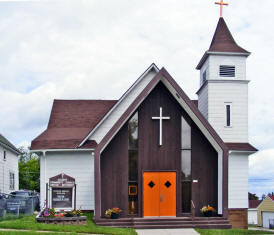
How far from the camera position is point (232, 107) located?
27141 mm

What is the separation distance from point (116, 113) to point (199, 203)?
706 cm

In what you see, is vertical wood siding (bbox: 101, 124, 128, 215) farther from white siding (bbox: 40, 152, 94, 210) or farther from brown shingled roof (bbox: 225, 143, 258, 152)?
brown shingled roof (bbox: 225, 143, 258, 152)

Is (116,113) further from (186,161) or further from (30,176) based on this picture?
(30,176)

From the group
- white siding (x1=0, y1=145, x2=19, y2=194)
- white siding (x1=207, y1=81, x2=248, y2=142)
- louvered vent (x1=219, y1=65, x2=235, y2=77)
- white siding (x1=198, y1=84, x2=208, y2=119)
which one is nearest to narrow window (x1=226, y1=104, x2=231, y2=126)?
white siding (x1=207, y1=81, x2=248, y2=142)

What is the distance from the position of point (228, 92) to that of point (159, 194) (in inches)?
301

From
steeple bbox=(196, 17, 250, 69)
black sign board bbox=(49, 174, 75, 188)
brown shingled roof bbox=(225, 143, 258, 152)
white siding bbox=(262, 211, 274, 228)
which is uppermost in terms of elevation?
steeple bbox=(196, 17, 250, 69)

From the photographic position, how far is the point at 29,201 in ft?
82.4

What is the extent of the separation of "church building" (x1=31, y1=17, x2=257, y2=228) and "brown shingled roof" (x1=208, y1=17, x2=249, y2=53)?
0.89 ft

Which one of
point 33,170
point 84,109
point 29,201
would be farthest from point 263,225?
point 29,201

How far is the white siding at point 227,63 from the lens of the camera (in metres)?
27.2

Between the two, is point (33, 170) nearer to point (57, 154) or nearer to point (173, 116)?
point (57, 154)

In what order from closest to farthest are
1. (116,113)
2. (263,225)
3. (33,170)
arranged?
1. (116,113)
2. (263,225)
3. (33,170)

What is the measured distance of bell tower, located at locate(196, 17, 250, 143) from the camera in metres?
27.0

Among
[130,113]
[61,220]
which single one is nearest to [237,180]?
[130,113]
